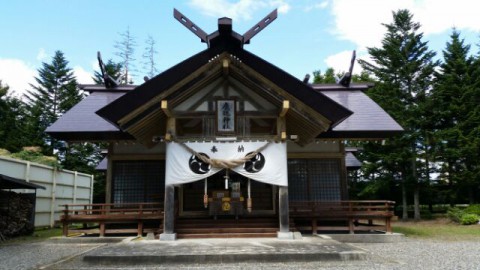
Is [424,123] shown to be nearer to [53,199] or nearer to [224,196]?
[224,196]

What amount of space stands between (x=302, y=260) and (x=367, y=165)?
53.3ft

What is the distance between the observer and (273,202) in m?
11.1

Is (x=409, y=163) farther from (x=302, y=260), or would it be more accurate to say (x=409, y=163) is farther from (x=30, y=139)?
(x=30, y=139)

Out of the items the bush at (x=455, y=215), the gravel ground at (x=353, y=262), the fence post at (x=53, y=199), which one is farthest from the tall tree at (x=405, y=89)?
the fence post at (x=53, y=199)

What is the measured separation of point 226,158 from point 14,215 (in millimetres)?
7601

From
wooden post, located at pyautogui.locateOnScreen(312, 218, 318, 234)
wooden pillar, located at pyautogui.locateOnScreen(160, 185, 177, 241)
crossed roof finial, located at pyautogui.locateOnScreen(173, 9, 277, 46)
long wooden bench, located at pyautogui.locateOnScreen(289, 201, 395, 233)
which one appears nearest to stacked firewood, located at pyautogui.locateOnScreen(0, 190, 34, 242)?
wooden pillar, located at pyautogui.locateOnScreen(160, 185, 177, 241)

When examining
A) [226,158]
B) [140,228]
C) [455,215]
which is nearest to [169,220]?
[140,228]

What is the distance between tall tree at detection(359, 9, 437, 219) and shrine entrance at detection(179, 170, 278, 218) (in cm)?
1187

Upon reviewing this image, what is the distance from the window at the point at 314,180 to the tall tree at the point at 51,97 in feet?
79.9

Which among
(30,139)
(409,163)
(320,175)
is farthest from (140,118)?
(30,139)

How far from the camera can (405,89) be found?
2216 centimetres

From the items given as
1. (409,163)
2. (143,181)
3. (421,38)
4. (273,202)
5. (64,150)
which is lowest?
(273,202)

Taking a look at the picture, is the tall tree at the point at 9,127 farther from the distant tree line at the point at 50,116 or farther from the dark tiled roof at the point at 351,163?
the dark tiled roof at the point at 351,163

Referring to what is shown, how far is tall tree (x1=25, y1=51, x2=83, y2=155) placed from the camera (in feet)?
97.2
